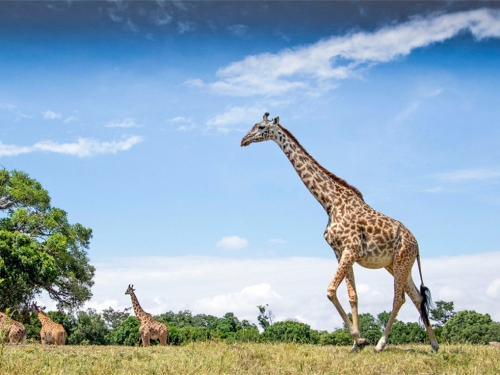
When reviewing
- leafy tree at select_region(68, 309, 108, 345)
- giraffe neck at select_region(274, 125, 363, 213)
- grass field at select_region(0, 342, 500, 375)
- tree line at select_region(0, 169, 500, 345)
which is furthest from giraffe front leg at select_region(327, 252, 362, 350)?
leafy tree at select_region(68, 309, 108, 345)

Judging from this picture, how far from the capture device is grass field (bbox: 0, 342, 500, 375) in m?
8.90

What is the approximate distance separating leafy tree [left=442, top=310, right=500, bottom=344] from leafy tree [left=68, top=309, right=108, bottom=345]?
16.9 metres

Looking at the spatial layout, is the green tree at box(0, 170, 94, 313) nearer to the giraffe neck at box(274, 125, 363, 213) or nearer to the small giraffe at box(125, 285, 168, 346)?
the small giraffe at box(125, 285, 168, 346)

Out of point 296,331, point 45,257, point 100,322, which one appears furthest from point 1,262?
point 296,331

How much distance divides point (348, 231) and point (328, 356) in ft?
9.12

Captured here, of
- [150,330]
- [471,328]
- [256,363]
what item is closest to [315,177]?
[256,363]

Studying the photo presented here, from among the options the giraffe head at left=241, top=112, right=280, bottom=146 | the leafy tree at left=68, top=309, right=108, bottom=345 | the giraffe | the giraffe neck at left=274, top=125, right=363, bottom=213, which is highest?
the giraffe head at left=241, top=112, right=280, bottom=146

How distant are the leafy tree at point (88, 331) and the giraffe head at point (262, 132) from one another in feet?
61.9

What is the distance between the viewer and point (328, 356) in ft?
35.1

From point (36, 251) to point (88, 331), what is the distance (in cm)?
623

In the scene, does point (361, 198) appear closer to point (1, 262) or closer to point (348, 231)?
point (348, 231)

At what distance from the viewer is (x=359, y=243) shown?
12.0 m

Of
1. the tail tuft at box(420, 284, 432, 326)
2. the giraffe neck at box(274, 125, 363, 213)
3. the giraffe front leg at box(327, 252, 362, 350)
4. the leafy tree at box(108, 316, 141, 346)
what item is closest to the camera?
the giraffe front leg at box(327, 252, 362, 350)

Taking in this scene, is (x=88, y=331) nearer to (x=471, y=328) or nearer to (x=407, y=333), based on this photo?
(x=407, y=333)
